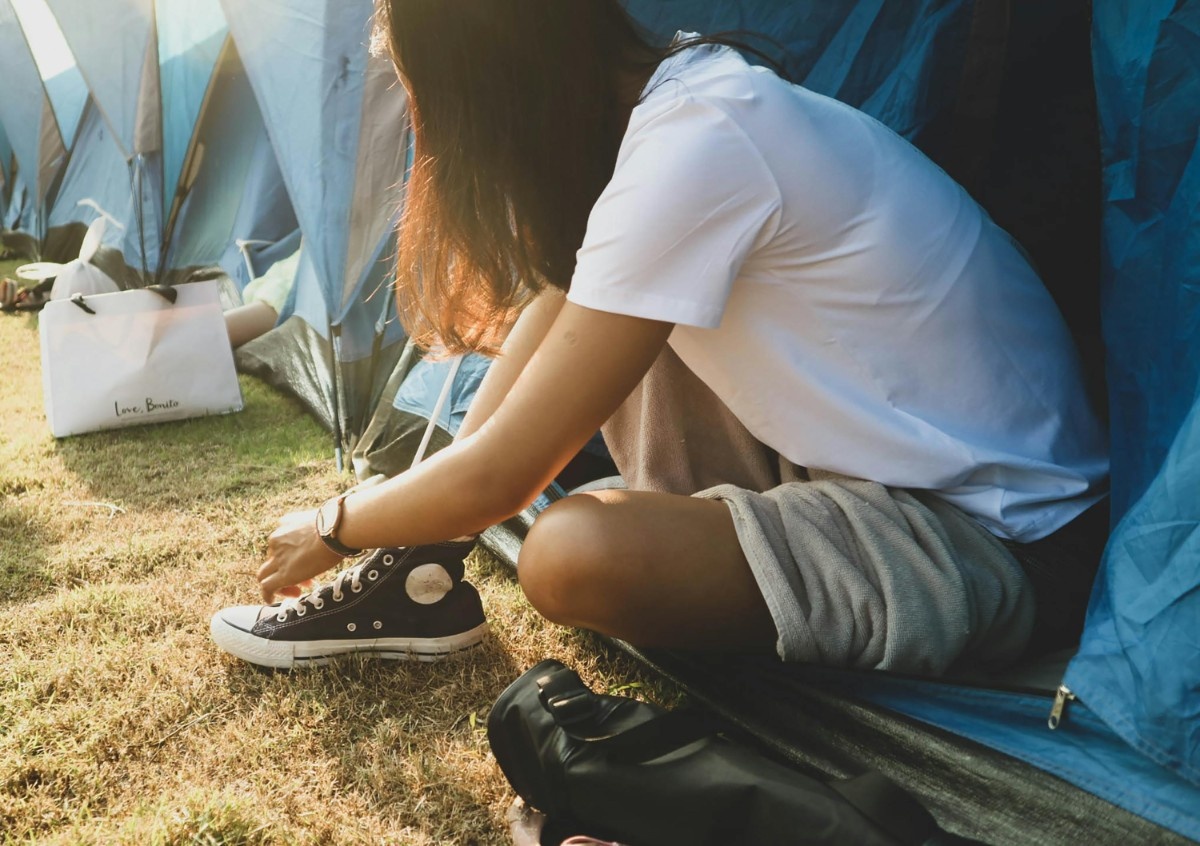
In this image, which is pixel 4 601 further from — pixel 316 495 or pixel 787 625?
pixel 787 625

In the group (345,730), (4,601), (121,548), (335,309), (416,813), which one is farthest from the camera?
(335,309)

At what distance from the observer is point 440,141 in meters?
0.96

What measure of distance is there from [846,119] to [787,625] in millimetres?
455

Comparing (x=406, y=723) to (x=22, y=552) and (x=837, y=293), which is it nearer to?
(x=837, y=293)

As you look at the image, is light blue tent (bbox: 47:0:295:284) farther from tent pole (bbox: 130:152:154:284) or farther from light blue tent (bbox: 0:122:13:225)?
light blue tent (bbox: 0:122:13:225)

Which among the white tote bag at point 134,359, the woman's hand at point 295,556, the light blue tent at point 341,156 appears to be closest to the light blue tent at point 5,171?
the white tote bag at point 134,359

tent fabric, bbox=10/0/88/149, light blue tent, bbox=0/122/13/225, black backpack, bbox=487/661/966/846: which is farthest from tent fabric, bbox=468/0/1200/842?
light blue tent, bbox=0/122/13/225

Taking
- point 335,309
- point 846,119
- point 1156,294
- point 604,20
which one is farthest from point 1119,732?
point 335,309

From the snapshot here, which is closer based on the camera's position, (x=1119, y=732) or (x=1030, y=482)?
(x=1119, y=732)

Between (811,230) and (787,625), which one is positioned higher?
(811,230)

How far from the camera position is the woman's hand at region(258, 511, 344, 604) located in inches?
41.8

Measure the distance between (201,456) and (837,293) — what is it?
4.85 feet

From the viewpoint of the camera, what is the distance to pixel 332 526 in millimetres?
1029

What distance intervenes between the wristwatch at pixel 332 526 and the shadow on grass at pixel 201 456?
31.2 inches
